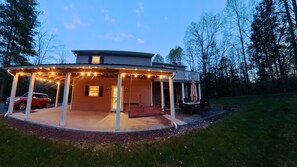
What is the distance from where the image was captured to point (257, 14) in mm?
17359

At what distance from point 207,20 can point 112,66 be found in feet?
79.8

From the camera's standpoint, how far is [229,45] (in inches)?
888

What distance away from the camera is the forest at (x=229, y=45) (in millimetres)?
13180

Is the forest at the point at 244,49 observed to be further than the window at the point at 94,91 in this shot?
Yes

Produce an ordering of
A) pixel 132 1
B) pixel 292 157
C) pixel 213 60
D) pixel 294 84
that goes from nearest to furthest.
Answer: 1. pixel 292 157
2. pixel 294 84
3. pixel 132 1
4. pixel 213 60

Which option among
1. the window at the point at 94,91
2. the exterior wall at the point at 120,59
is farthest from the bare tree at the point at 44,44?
the window at the point at 94,91

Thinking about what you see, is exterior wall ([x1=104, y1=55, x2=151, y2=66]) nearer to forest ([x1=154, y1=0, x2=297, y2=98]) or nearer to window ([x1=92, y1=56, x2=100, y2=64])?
window ([x1=92, y1=56, x2=100, y2=64])

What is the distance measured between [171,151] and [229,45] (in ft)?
79.6

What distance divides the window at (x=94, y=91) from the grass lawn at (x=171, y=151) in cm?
583

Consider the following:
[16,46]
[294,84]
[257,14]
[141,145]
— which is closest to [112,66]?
[141,145]

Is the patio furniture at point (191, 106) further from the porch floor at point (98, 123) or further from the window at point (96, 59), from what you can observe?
the window at point (96, 59)

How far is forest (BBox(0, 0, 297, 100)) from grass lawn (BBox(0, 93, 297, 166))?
10.9 meters

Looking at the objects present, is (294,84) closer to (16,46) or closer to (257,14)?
(257,14)

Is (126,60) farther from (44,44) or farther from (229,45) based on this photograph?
(229,45)
